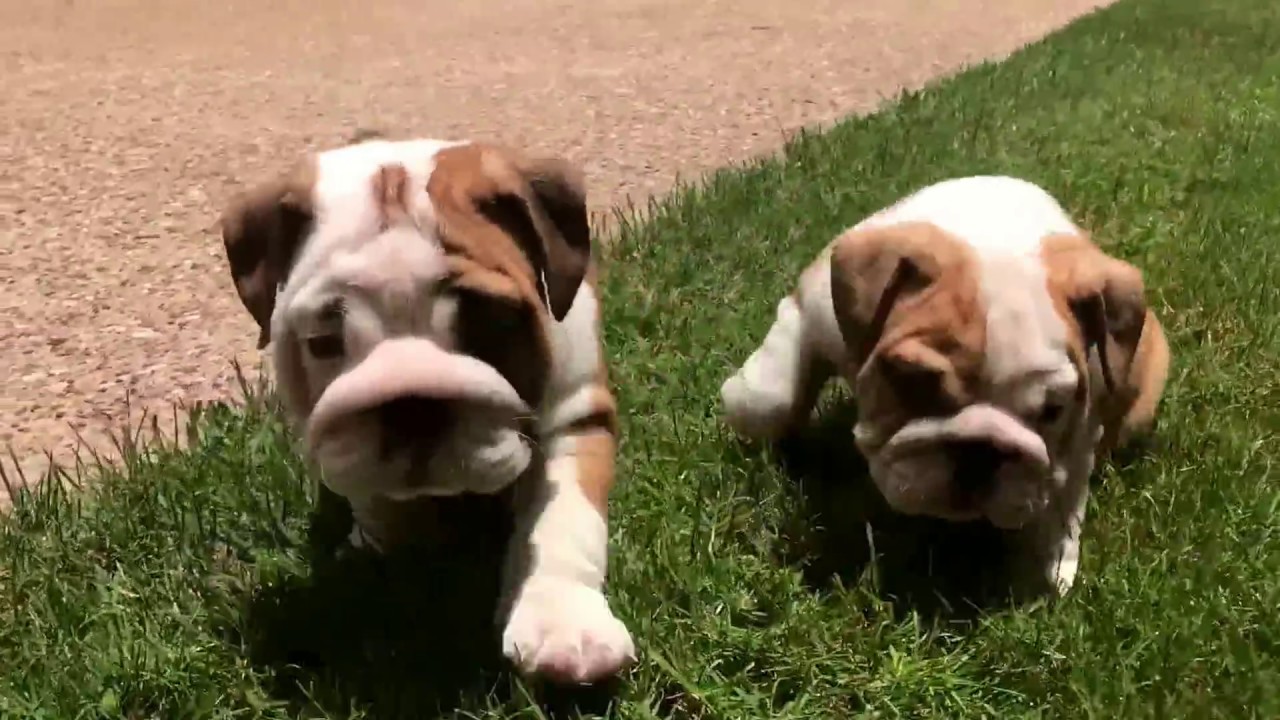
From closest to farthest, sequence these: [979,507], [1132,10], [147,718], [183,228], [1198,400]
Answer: [147,718]
[979,507]
[1198,400]
[183,228]
[1132,10]

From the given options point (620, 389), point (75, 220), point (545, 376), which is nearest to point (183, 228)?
point (75, 220)

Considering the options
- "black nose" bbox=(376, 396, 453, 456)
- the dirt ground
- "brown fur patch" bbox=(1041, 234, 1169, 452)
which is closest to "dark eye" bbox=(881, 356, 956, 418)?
"brown fur patch" bbox=(1041, 234, 1169, 452)

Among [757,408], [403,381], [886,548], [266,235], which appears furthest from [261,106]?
[403,381]

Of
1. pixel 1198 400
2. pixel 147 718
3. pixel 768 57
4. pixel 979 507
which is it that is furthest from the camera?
pixel 768 57

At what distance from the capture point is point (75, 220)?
4.30 metres

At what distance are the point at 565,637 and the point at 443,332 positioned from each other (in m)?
0.49

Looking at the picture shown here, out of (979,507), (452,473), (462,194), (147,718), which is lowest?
(147,718)

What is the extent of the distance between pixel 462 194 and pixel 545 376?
0.32 meters

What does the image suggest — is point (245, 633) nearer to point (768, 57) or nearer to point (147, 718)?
point (147, 718)

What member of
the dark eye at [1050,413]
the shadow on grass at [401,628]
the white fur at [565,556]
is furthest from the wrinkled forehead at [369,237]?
the dark eye at [1050,413]

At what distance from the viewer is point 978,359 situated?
2.00 metres

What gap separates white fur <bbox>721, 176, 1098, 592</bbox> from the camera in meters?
2.01

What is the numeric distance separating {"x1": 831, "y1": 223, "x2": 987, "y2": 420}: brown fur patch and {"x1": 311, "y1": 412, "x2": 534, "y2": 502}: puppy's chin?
2.17 ft

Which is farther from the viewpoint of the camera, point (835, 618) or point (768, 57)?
point (768, 57)
